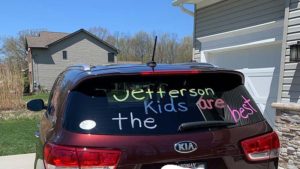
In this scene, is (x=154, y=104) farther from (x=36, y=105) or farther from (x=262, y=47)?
(x=262, y=47)

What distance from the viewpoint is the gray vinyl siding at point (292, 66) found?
19.8ft

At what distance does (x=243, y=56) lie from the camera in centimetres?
804

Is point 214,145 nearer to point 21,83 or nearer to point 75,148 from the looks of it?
point 75,148

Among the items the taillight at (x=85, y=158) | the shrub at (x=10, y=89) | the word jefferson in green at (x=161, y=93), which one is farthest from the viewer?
the shrub at (x=10, y=89)

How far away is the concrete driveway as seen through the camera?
6.42 meters

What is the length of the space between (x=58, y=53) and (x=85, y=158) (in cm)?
3597

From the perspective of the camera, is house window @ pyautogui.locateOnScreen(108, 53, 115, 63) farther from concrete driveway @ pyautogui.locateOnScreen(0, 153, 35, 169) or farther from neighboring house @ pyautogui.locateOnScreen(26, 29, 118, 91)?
concrete driveway @ pyautogui.locateOnScreen(0, 153, 35, 169)

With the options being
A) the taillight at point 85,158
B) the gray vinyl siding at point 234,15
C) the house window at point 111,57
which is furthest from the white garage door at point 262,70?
the house window at point 111,57

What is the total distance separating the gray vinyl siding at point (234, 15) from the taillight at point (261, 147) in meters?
4.73

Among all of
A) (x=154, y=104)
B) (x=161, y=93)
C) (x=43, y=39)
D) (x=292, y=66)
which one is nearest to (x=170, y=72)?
(x=161, y=93)

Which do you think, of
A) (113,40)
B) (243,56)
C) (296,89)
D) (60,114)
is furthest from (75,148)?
(113,40)

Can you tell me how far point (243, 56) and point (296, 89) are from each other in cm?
214

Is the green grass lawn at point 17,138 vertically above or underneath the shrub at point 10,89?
underneath

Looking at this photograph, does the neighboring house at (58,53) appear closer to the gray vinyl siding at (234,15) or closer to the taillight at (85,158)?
the gray vinyl siding at (234,15)
